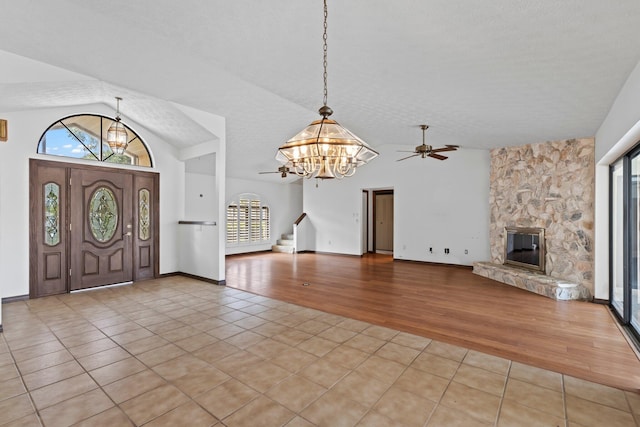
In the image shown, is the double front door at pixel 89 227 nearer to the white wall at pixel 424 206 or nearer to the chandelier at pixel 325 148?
the chandelier at pixel 325 148

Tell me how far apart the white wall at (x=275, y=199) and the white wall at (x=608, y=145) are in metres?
8.17

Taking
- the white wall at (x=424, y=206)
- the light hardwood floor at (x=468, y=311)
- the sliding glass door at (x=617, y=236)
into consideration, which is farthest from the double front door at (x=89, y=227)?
the sliding glass door at (x=617, y=236)

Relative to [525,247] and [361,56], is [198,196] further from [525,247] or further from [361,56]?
[525,247]

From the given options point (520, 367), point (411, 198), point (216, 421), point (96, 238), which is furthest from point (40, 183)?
point (411, 198)

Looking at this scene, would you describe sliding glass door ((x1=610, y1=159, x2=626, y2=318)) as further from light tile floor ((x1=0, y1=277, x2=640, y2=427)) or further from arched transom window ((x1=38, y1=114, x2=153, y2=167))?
arched transom window ((x1=38, y1=114, x2=153, y2=167))

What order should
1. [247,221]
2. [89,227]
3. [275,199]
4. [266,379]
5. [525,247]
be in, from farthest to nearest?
[275,199], [247,221], [525,247], [89,227], [266,379]

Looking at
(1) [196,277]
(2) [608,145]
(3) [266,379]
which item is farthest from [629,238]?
(1) [196,277]

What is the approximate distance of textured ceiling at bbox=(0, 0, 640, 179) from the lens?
2.26 meters

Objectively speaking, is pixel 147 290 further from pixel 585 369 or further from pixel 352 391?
pixel 585 369

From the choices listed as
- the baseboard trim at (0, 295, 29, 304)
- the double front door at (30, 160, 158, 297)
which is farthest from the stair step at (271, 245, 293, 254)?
the baseboard trim at (0, 295, 29, 304)

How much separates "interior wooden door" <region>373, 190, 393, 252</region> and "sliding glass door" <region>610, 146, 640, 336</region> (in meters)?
6.29

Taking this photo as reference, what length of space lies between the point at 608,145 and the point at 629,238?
1159mm

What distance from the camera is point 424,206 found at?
26.5ft

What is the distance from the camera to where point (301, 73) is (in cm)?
377
